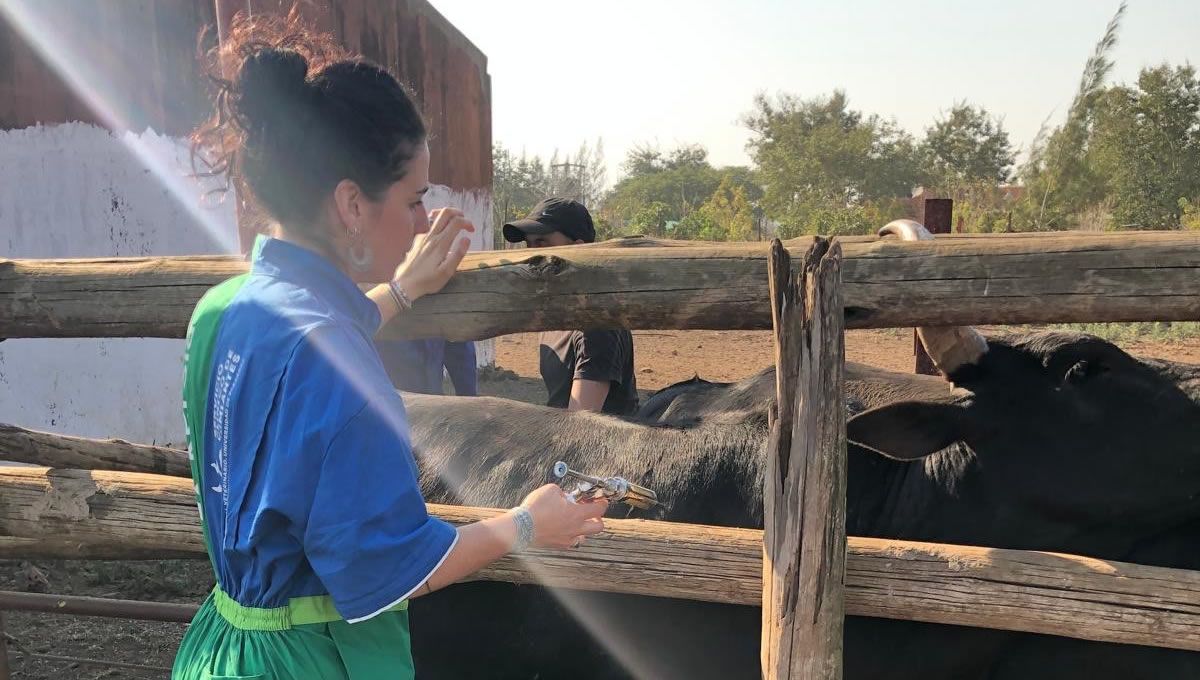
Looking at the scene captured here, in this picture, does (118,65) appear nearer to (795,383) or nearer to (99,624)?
(99,624)

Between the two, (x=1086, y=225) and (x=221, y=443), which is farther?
(x=1086, y=225)

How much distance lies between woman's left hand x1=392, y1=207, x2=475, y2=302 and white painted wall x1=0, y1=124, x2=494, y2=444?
4.41 meters

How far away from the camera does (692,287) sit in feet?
7.54

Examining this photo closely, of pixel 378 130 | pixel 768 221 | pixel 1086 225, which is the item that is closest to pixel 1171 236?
pixel 378 130

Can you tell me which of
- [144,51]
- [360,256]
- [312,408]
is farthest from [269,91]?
[144,51]

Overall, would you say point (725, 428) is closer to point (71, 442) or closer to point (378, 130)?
point (378, 130)

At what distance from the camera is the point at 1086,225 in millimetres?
20672

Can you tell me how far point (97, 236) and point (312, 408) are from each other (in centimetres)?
672

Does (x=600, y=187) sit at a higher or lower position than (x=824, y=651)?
higher

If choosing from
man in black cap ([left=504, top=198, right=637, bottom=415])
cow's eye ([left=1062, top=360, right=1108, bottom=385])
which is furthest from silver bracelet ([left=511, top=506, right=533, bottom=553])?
man in black cap ([left=504, top=198, right=637, bottom=415])

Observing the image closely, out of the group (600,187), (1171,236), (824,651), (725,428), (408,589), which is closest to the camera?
(408,589)

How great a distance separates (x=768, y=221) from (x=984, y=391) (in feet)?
112

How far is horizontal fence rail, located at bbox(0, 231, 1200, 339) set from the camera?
2049 mm

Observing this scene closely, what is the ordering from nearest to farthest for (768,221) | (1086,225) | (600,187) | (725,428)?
1. (725,428)
2. (1086,225)
3. (768,221)
4. (600,187)
